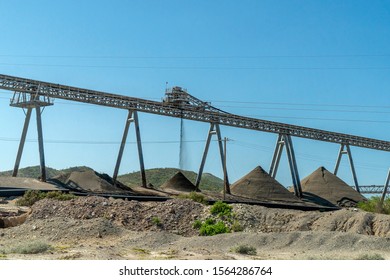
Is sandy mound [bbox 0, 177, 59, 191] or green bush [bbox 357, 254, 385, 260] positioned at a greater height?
sandy mound [bbox 0, 177, 59, 191]

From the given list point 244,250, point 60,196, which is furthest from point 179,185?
point 244,250

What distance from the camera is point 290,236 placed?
21688 mm

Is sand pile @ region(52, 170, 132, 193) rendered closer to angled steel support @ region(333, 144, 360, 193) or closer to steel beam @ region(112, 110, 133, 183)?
steel beam @ region(112, 110, 133, 183)

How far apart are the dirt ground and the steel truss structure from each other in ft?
70.6

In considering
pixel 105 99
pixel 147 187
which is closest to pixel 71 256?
pixel 105 99

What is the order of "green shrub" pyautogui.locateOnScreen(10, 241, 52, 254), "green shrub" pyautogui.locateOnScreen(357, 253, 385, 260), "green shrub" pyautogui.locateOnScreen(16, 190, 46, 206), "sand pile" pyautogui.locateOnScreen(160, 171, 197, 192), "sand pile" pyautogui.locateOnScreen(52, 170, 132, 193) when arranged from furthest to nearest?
"sand pile" pyautogui.locateOnScreen(160, 171, 197, 192), "sand pile" pyautogui.locateOnScreen(52, 170, 132, 193), "green shrub" pyautogui.locateOnScreen(16, 190, 46, 206), "green shrub" pyautogui.locateOnScreen(357, 253, 385, 260), "green shrub" pyautogui.locateOnScreen(10, 241, 52, 254)

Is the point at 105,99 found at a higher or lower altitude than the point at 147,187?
higher

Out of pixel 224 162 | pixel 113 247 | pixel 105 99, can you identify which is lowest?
pixel 113 247

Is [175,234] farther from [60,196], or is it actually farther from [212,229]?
[60,196]

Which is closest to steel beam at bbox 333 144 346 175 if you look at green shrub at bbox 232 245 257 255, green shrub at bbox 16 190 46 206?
green shrub at bbox 16 190 46 206

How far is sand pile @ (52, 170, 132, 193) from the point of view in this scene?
4831 cm

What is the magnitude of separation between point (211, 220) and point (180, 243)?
5520 millimetres

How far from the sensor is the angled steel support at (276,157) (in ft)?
200
